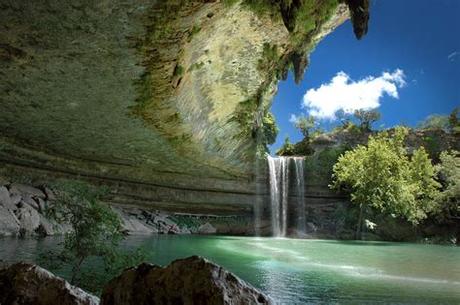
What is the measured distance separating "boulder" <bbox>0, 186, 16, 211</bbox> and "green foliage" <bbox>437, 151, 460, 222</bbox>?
85.9 ft

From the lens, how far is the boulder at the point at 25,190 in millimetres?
17344

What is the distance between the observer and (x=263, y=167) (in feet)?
96.3

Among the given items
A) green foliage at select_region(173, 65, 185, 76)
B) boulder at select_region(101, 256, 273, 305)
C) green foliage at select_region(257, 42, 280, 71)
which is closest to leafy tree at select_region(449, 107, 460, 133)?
green foliage at select_region(257, 42, 280, 71)

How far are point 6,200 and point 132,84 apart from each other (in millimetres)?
7512

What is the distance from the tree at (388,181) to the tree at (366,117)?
6846mm

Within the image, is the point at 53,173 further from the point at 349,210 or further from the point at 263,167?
the point at 349,210

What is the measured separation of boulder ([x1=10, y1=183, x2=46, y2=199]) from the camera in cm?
1734

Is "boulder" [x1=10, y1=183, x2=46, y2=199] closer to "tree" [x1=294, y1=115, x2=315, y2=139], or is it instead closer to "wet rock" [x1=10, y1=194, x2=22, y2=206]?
"wet rock" [x1=10, y1=194, x2=22, y2=206]

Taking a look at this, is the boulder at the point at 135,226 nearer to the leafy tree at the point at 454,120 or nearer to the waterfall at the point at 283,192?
the waterfall at the point at 283,192

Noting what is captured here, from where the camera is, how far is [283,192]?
30.5 metres

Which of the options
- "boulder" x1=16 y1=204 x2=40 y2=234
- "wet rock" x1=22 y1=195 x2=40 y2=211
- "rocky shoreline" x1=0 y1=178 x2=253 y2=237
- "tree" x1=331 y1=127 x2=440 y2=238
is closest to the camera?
"rocky shoreline" x1=0 y1=178 x2=253 y2=237

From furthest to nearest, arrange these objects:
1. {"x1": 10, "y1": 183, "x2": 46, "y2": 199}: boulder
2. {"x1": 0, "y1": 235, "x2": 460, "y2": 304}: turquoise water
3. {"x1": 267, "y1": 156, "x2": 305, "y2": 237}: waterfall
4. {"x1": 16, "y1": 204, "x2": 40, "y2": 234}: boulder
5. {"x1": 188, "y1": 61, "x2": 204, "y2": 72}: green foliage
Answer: {"x1": 267, "y1": 156, "x2": 305, "y2": 237}: waterfall < {"x1": 10, "y1": 183, "x2": 46, "y2": 199}: boulder < {"x1": 16, "y1": 204, "x2": 40, "y2": 234}: boulder < {"x1": 188, "y1": 61, "x2": 204, "y2": 72}: green foliage < {"x1": 0, "y1": 235, "x2": 460, "y2": 304}: turquoise water

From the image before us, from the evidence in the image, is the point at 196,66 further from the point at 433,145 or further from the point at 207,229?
the point at 433,145

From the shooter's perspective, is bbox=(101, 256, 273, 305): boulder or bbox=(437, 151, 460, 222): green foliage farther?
bbox=(437, 151, 460, 222): green foliage
